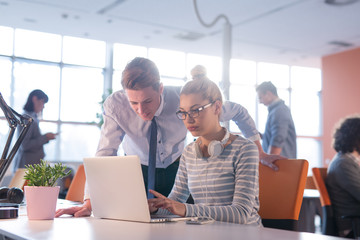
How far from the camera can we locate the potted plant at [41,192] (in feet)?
4.87

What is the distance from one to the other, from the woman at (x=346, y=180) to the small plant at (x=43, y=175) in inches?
79.5

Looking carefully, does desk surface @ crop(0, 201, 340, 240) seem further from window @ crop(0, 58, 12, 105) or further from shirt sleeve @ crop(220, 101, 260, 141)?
window @ crop(0, 58, 12, 105)

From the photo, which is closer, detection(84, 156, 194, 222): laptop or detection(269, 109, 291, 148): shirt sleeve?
detection(84, 156, 194, 222): laptop

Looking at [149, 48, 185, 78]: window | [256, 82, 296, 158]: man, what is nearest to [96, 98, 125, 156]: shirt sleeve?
[256, 82, 296, 158]: man

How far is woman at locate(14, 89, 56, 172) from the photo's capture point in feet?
15.4

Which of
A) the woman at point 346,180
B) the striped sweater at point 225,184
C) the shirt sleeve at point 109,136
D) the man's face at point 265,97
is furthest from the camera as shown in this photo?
the man's face at point 265,97

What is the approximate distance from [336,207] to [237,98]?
7572 mm

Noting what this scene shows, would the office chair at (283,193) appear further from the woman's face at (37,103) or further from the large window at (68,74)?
the large window at (68,74)

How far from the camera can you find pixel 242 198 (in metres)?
1.55

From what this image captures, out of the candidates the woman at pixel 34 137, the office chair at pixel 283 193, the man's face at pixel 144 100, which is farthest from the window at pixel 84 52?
the office chair at pixel 283 193

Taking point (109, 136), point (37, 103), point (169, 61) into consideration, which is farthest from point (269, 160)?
point (169, 61)

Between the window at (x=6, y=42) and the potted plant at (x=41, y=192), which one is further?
the window at (x=6, y=42)

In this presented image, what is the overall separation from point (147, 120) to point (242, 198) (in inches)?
29.8

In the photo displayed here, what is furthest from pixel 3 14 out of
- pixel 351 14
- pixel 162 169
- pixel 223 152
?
pixel 223 152
